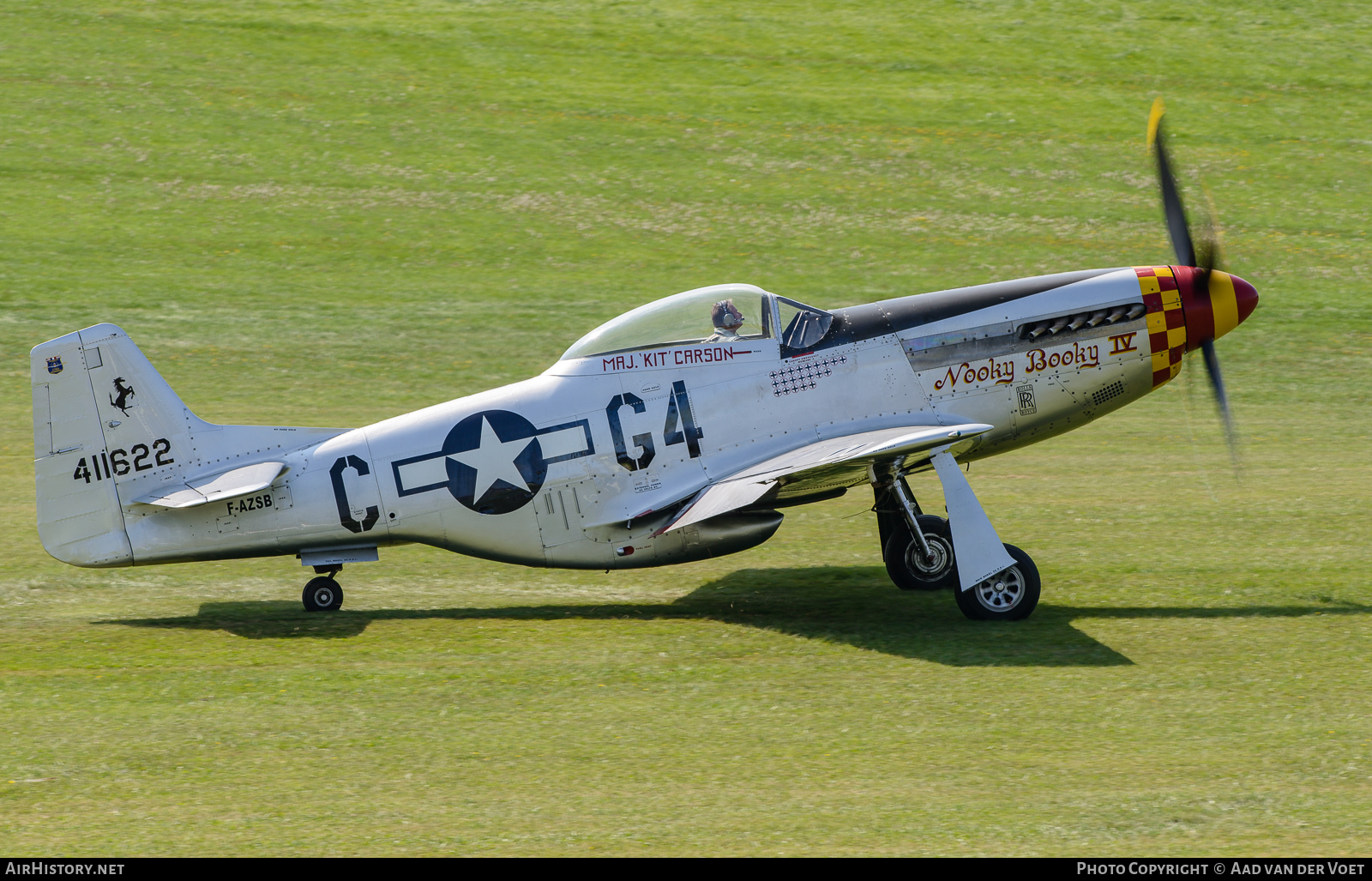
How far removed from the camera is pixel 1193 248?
1268cm

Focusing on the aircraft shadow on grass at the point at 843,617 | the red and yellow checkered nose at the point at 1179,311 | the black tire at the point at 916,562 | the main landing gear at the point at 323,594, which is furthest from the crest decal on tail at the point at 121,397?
the red and yellow checkered nose at the point at 1179,311

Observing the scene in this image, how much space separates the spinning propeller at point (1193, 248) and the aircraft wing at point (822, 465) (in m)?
2.37

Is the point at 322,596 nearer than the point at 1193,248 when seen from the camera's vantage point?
Yes

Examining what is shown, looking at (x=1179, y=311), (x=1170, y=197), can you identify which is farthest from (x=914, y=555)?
(x=1170, y=197)

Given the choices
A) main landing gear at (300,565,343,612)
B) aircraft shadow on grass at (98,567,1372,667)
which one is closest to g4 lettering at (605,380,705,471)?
aircraft shadow on grass at (98,567,1372,667)

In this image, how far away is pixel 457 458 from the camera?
482 inches

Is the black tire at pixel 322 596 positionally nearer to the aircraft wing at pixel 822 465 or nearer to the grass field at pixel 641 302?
the grass field at pixel 641 302

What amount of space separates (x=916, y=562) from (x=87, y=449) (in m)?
7.59

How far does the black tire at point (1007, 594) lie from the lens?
11.5 meters

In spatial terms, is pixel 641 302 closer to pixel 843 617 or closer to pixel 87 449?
pixel 843 617

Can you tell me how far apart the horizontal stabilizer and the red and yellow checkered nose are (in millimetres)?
7811

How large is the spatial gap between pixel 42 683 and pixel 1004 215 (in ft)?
77.3

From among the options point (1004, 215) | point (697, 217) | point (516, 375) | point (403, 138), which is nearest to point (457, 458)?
point (516, 375)

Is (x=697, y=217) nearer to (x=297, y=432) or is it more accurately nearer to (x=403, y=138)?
(x=403, y=138)
